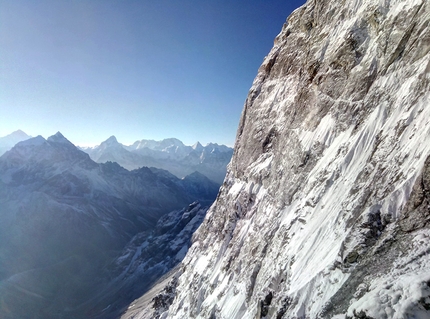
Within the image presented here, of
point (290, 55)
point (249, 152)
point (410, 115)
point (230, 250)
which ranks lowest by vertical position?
point (230, 250)

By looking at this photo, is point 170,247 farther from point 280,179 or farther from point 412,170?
point 412,170

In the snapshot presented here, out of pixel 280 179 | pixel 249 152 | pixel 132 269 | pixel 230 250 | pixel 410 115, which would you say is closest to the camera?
pixel 410 115

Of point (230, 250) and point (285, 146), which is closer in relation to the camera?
point (285, 146)

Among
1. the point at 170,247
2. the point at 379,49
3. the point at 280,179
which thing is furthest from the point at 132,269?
the point at 379,49

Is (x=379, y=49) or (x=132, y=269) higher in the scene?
(x=379, y=49)

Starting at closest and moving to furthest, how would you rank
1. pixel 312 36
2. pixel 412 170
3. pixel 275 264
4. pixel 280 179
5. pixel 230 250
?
pixel 412 170, pixel 275 264, pixel 280 179, pixel 312 36, pixel 230 250

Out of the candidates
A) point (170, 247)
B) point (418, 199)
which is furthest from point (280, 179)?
point (170, 247)

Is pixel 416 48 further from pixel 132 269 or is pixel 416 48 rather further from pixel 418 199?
pixel 132 269
